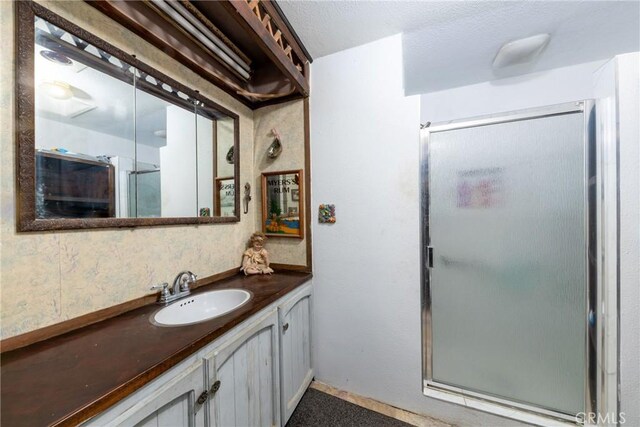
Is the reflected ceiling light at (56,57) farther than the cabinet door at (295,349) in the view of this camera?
No

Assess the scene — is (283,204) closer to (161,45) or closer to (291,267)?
(291,267)

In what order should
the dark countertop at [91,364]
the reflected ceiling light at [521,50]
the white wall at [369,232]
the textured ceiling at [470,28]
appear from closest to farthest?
the dark countertop at [91,364]
the textured ceiling at [470,28]
the reflected ceiling light at [521,50]
the white wall at [369,232]

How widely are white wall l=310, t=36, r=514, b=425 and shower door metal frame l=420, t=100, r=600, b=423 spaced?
0.06 m

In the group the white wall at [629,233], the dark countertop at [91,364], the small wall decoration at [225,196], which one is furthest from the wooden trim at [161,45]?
the white wall at [629,233]

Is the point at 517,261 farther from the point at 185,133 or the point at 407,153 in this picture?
the point at 185,133

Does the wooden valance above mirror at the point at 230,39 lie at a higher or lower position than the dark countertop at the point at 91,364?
higher

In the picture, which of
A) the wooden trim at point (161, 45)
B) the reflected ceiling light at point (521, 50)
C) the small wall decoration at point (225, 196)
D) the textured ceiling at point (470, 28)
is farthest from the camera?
the small wall decoration at point (225, 196)

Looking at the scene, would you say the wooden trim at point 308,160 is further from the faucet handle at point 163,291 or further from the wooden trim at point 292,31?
the faucet handle at point 163,291

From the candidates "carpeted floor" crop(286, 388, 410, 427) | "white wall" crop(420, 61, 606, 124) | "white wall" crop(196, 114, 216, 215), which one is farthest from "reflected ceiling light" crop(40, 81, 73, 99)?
"carpeted floor" crop(286, 388, 410, 427)

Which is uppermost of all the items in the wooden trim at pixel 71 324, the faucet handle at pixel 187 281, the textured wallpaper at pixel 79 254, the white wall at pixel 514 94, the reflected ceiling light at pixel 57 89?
the white wall at pixel 514 94

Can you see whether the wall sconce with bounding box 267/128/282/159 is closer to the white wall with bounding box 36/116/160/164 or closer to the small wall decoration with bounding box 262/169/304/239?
the small wall decoration with bounding box 262/169/304/239

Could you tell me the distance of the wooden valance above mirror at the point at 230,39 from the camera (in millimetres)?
982

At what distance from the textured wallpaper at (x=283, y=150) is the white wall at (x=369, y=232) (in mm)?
118

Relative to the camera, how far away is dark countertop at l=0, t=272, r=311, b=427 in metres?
0.48
